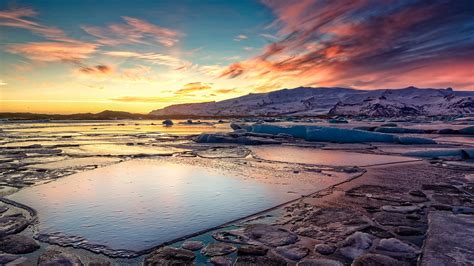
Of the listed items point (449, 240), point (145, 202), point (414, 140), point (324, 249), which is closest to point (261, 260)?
point (324, 249)

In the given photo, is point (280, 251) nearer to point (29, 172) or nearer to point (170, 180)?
point (170, 180)

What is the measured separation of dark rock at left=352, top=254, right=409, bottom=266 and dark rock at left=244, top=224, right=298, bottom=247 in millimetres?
627

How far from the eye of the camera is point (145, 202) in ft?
13.5

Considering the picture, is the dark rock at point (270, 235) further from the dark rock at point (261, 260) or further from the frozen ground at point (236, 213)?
the dark rock at point (261, 260)

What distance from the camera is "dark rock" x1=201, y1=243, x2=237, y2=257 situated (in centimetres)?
268

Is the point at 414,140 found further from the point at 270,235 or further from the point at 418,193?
the point at 270,235

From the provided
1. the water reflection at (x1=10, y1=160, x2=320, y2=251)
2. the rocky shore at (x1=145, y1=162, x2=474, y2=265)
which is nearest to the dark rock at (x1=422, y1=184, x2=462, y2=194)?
the rocky shore at (x1=145, y1=162, x2=474, y2=265)

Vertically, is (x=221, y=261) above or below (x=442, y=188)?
below

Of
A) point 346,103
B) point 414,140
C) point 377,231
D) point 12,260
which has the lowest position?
point 12,260

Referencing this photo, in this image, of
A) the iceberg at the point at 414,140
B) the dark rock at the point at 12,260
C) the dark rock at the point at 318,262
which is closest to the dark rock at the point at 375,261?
the dark rock at the point at 318,262

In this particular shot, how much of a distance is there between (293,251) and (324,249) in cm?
28

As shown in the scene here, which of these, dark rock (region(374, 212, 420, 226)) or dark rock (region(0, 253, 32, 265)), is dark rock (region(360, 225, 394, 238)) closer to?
dark rock (region(374, 212, 420, 226))

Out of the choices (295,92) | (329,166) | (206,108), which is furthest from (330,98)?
(329,166)

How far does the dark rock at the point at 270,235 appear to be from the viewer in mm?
2904
